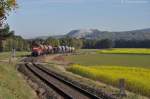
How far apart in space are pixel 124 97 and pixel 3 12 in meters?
8.84

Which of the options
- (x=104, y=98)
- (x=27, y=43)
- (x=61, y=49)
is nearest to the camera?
(x=104, y=98)

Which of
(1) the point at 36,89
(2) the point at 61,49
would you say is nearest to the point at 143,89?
(1) the point at 36,89

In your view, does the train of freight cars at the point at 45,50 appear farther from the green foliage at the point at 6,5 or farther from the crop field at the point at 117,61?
the green foliage at the point at 6,5

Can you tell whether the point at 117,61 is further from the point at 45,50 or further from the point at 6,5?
the point at 6,5

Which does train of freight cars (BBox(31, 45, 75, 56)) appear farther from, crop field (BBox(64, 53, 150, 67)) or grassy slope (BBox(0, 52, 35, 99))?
grassy slope (BBox(0, 52, 35, 99))

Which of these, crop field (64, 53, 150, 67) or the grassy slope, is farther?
crop field (64, 53, 150, 67)

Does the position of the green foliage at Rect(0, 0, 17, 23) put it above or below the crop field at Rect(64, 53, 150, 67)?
above

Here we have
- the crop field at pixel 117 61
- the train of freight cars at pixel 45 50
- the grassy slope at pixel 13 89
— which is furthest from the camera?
the train of freight cars at pixel 45 50

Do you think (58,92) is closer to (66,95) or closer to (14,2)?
(66,95)

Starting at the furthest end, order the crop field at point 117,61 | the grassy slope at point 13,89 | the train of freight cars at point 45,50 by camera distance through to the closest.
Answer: the train of freight cars at point 45,50
the crop field at point 117,61
the grassy slope at point 13,89

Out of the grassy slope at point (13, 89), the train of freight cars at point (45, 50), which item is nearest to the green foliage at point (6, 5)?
the grassy slope at point (13, 89)

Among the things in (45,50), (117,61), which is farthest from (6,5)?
(45,50)

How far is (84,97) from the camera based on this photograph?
24000 millimetres

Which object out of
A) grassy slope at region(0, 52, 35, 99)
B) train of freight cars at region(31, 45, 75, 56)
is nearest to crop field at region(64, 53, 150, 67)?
train of freight cars at region(31, 45, 75, 56)
